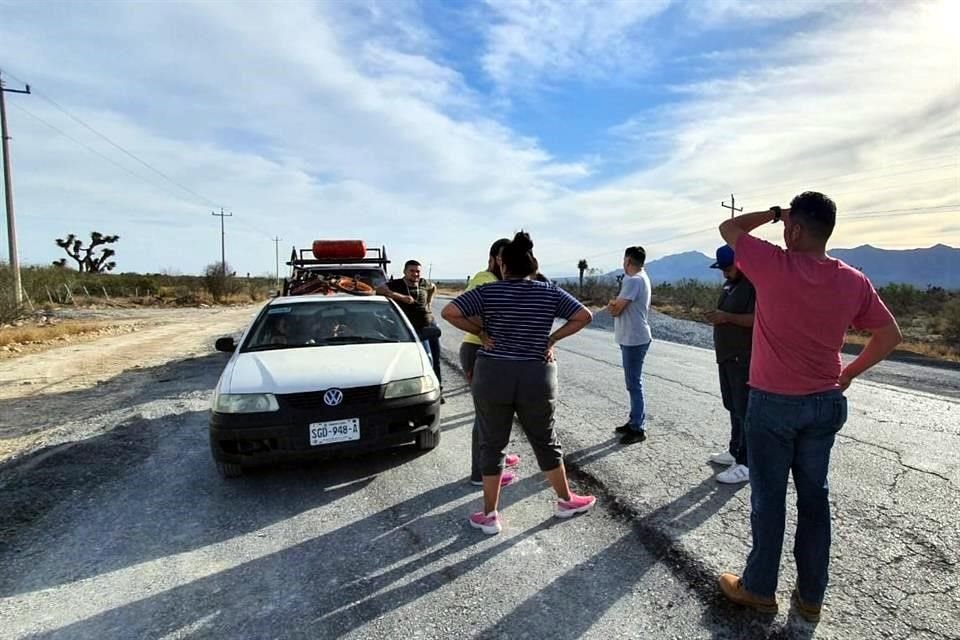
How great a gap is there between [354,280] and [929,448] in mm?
7154

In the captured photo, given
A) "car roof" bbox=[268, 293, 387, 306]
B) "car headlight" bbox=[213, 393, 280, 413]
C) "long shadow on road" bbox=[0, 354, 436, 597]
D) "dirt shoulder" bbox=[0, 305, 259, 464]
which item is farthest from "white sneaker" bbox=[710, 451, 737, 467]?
"dirt shoulder" bbox=[0, 305, 259, 464]

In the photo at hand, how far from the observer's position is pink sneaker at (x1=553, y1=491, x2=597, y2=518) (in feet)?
11.0

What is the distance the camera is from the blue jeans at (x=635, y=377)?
4789 mm

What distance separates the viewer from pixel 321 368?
163 inches

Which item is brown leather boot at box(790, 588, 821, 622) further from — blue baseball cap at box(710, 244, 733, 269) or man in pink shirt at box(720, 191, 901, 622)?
blue baseball cap at box(710, 244, 733, 269)

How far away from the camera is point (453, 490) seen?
380 cm

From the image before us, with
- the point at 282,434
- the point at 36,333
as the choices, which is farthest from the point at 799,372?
the point at 36,333

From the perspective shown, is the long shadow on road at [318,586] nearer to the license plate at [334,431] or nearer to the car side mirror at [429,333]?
the license plate at [334,431]

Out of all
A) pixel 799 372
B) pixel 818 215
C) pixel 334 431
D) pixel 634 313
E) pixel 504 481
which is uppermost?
pixel 818 215

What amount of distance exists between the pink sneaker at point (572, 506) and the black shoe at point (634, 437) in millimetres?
1590

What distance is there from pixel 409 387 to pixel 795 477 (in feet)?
8.98

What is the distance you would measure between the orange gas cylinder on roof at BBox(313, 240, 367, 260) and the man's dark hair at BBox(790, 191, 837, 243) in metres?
7.98

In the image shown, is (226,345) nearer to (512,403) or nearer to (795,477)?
(512,403)

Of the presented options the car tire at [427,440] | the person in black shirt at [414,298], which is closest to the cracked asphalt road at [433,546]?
the car tire at [427,440]
